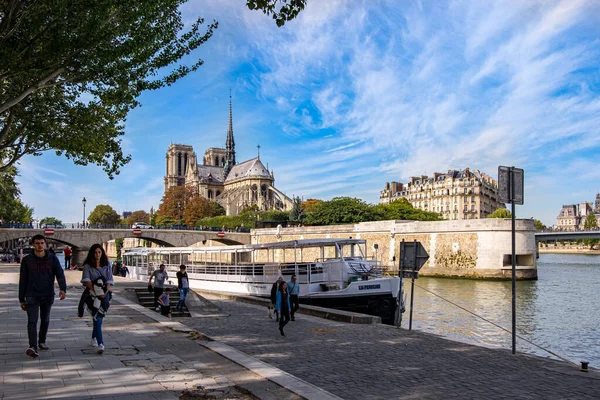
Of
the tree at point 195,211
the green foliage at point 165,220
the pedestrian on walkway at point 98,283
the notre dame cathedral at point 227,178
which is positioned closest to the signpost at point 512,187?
the pedestrian on walkway at point 98,283

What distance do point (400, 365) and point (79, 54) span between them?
11298 millimetres

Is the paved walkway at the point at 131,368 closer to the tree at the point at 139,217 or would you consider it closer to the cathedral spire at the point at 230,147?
the tree at the point at 139,217

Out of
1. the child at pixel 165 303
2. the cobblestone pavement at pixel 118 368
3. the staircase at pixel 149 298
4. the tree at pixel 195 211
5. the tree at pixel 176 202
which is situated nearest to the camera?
the cobblestone pavement at pixel 118 368

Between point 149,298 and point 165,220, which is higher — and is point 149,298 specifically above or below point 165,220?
below

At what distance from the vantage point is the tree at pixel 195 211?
394 ft

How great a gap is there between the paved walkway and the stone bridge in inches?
1797

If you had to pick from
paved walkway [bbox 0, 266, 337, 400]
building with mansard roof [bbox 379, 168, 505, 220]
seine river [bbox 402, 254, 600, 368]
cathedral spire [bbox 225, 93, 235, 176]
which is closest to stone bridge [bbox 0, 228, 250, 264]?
seine river [bbox 402, 254, 600, 368]

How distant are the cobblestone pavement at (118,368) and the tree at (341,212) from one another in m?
61.7

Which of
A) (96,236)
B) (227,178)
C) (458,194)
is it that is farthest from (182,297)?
(227,178)

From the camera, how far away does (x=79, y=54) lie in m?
14.4

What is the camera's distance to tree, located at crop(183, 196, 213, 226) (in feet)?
394

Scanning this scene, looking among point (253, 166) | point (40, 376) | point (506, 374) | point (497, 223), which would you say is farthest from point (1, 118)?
point (253, 166)

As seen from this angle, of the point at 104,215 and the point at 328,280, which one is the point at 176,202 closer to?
the point at 104,215

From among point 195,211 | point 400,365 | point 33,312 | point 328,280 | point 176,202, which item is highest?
point 176,202
